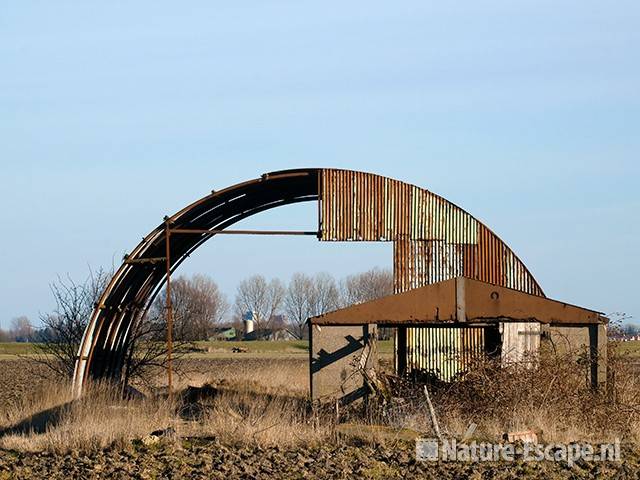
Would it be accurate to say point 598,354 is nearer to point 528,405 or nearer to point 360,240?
point 528,405

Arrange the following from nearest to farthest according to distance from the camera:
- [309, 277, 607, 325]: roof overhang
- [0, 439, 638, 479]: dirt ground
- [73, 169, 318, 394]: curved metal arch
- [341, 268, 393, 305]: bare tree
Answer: [0, 439, 638, 479]: dirt ground
[309, 277, 607, 325]: roof overhang
[73, 169, 318, 394]: curved metal arch
[341, 268, 393, 305]: bare tree

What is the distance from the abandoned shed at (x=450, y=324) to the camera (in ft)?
67.3

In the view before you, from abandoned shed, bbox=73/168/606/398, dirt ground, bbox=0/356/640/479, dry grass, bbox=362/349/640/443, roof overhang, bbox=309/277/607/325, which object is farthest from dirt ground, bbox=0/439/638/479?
abandoned shed, bbox=73/168/606/398

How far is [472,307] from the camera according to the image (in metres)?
21.1

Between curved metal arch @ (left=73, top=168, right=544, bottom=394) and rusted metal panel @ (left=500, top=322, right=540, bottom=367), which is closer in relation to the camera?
rusted metal panel @ (left=500, top=322, right=540, bottom=367)

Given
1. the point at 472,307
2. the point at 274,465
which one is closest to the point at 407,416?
the point at 472,307

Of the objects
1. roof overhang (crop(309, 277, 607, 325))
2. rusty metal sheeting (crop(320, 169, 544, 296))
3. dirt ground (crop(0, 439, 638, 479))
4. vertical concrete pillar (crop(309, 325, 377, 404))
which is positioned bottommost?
dirt ground (crop(0, 439, 638, 479))

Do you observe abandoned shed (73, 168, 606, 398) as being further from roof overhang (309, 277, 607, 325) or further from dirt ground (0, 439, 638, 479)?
dirt ground (0, 439, 638, 479)

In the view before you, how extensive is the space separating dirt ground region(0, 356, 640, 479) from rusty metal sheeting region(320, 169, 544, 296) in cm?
742

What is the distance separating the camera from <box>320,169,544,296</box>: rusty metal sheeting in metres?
23.7

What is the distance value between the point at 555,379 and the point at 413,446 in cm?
364

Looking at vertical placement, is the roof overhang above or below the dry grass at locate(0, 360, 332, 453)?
above

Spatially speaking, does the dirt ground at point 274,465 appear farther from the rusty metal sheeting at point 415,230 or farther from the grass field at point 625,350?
the rusty metal sheeting at point 415,230

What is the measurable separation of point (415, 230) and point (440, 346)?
8.80 feet
